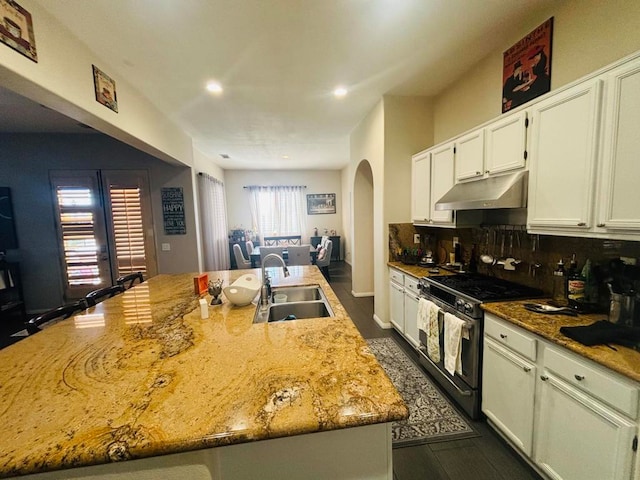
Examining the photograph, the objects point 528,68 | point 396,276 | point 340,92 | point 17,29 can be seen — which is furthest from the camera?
point 396,276

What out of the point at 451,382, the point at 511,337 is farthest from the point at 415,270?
the point at 511,337

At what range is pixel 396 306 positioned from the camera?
3.26m

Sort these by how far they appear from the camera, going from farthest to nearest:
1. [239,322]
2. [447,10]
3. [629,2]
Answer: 1. [447,10]
2. [239,322]
3. [629,2]

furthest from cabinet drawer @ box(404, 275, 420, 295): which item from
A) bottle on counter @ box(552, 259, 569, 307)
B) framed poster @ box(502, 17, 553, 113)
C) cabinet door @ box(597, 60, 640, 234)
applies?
framed poster @ box(502, 17, 553, 113)

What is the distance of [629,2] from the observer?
1.49 metres

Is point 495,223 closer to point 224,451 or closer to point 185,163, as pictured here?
point 224,451

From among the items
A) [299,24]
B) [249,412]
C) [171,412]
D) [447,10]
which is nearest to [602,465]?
[249,412]

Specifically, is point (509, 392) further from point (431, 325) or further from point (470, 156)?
point (470, 156)

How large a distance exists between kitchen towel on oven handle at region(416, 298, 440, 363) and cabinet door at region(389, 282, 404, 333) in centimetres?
63

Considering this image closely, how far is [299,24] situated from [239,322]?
7.08 feet

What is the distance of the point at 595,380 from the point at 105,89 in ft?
12.7

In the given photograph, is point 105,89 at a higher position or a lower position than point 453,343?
higher

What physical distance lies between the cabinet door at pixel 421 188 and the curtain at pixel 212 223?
3.87 metres

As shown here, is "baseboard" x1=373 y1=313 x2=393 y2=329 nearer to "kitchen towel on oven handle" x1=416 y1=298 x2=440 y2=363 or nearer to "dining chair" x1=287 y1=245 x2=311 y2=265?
"kitchen towel on oven handle" x1=416 y1=298 x2=440 y2=363
